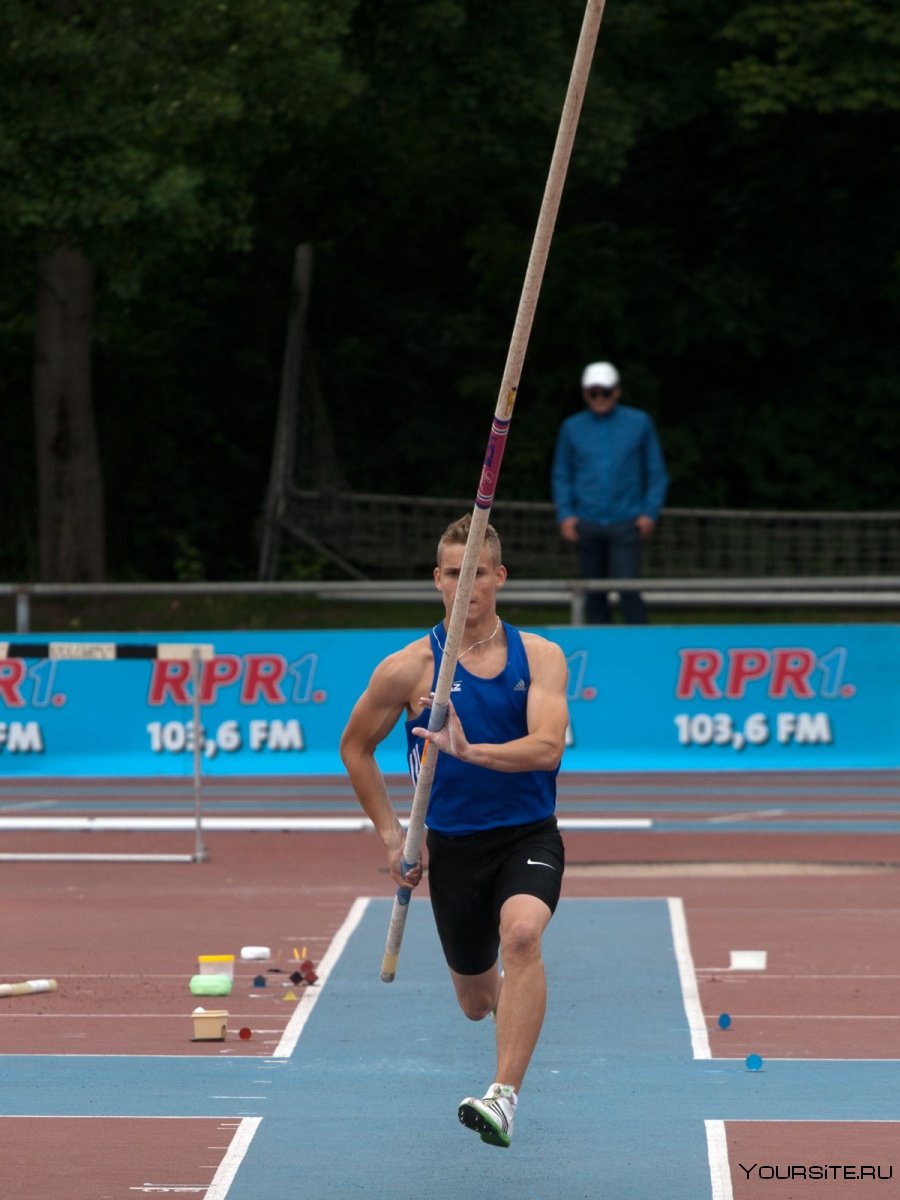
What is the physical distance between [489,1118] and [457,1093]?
1559 millimetres

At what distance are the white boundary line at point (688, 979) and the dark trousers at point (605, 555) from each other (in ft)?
14.7

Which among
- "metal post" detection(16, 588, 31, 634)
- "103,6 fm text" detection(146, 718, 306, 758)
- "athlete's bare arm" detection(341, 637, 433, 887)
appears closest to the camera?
"athlete's bare arm" detection(341, 637, 433, 887)

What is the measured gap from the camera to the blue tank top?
23.8 feet

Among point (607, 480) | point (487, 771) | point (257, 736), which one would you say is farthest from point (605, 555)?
point (487, 771)

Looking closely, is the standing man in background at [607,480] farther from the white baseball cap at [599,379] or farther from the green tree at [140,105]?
the green tree at [140,105]

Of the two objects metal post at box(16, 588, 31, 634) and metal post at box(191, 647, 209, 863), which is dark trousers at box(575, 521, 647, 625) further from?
metal post at box(16, 588, 31, 634)

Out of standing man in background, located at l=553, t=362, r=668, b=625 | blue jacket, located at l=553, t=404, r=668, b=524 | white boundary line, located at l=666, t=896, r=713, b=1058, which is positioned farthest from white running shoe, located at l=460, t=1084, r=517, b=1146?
blue jacket, located at l=553, t=404, r=668, b=524

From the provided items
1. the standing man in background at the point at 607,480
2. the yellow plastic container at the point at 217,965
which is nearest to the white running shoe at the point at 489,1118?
the yellow plastic container at the point at 217,965

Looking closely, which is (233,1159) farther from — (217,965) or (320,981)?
(320,981)

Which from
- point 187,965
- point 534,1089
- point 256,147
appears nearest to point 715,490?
point 256,147

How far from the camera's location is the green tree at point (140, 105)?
20016 mm

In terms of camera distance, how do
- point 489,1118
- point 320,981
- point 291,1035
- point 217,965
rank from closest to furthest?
1. point 489,1118
2. point 291,1035
3. point 217,965
4. point 320,981

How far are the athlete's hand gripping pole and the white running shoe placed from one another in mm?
882

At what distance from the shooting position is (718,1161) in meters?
6.89
